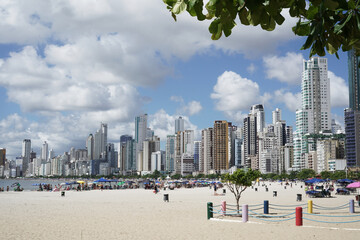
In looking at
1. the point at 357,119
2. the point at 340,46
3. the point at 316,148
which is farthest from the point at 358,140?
the point at 340,46

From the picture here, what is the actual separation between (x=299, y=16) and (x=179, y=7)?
4.35 feet

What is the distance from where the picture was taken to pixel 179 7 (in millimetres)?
3553

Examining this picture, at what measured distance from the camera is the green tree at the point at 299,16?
3.50 meters

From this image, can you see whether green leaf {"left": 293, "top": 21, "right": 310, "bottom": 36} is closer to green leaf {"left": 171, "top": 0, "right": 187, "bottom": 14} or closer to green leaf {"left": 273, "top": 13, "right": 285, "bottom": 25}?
green leaf {"left": 273, "top": 13, "right": 285, "bottom": 25}

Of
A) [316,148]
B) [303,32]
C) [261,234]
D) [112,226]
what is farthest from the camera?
[316,148]

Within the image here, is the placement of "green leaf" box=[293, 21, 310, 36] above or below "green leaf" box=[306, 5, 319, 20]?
below

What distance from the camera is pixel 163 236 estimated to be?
15258 mm

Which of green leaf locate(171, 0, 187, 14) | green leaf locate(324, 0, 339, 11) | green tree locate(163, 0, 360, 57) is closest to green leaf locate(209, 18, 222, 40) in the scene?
green tree locate(163, 0, 360, 57)

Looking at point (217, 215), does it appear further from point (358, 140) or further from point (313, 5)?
point (358, 140)

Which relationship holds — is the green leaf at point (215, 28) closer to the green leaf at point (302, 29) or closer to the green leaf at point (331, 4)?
the green leaf at point (302, 29)

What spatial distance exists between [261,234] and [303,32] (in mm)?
12387

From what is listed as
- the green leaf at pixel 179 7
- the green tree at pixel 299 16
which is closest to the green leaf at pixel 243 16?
the green tree at pixel 299 16

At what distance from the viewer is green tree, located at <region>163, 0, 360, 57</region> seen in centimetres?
350

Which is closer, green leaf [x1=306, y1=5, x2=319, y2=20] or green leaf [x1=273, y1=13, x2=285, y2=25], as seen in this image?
green leaf [x1=273, y1=13, x2=285, y2=25]
